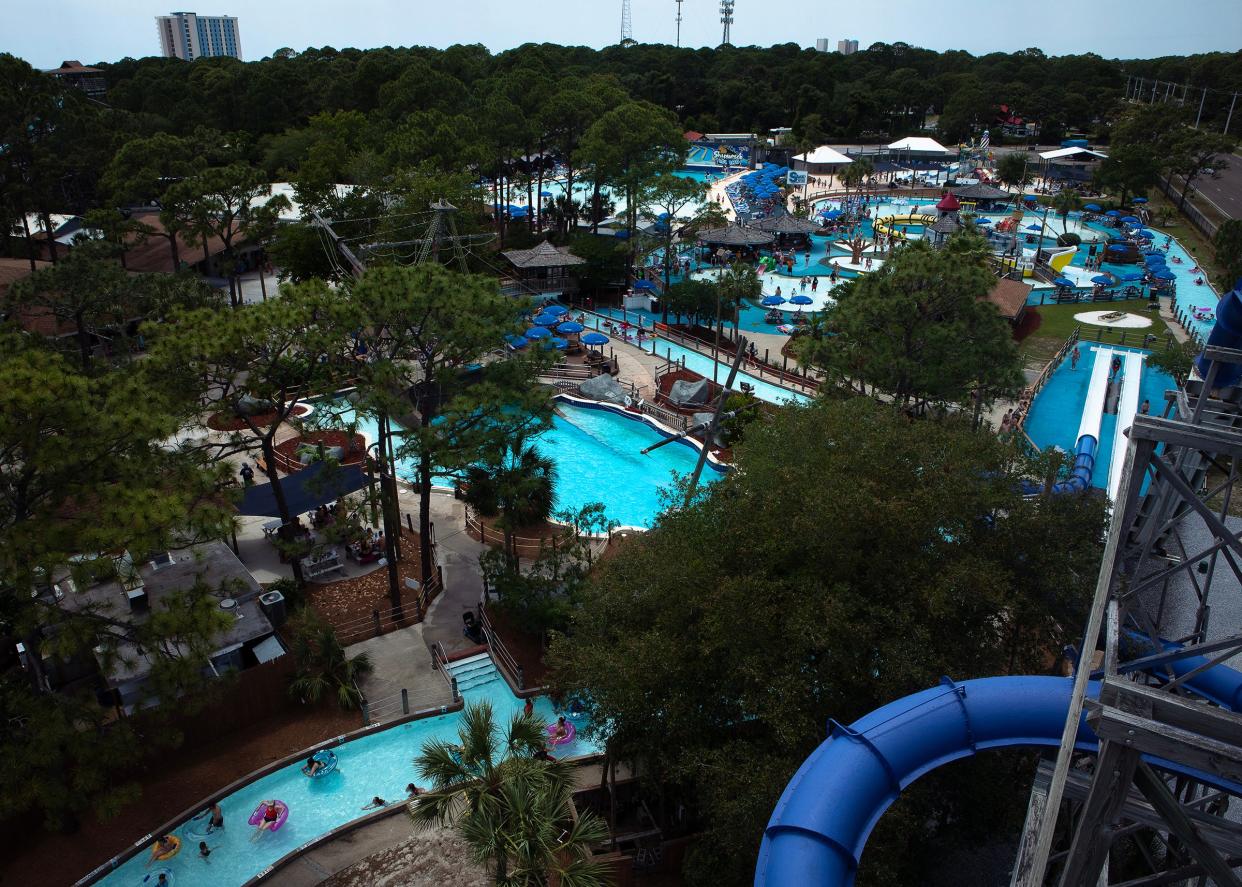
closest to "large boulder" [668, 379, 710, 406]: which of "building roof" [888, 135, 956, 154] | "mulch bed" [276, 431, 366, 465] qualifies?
"mulch bed" [276, 431, 366, 465]

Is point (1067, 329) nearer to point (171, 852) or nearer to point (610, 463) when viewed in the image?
point (610, 463)

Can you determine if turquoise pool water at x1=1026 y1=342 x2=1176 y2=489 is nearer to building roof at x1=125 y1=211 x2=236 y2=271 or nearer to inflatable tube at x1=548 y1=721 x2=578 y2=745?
inflatable tube at x1=548 y1=721 x2=578 y2=745

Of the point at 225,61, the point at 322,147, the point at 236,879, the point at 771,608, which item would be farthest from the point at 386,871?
the point at 225,61

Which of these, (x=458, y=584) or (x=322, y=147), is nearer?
(x=458, y=584)

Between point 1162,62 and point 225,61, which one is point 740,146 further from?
point 1162,62

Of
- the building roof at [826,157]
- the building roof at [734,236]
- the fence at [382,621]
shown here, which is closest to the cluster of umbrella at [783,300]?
the building roof at [734,236]

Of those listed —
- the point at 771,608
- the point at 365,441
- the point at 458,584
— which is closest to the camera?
the point at 771,608

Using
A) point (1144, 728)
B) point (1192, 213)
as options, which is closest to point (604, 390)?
point (1144, 728)
